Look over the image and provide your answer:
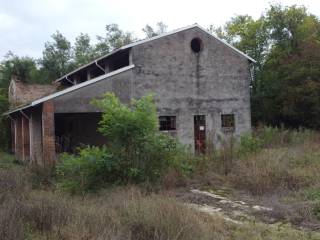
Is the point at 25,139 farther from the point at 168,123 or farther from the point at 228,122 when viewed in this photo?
the point at 228,122

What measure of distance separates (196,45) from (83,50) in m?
29.8

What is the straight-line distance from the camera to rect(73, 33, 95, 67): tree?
151 feet

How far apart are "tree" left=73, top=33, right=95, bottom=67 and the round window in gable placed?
23.1m

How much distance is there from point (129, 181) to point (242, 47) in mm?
28429

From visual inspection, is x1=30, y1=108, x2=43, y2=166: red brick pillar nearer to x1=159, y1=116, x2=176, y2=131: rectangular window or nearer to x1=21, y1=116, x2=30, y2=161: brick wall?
x1=21, y1=116, x2=30, y2=161: brick wall

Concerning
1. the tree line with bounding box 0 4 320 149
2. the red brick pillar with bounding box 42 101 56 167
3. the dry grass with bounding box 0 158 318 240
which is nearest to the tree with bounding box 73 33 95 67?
the tree line with bounding box 0 4 320 149

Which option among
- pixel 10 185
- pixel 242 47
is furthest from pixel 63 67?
pixel 10 185

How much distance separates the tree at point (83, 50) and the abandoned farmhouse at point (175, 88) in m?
19.5

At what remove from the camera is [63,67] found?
1794 inches

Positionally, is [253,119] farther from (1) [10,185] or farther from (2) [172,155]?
(1) [10,185]

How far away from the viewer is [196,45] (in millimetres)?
24438

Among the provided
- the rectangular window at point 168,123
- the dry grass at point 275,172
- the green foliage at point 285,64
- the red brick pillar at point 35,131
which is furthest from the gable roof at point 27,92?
the dry grass at point 275,172

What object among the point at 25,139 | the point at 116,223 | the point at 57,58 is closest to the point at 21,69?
the point at 57,58

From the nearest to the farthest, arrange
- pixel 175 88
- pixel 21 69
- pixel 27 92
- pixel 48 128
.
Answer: pixel 48 128
pixel 175 88
pixel 27 92
pixel 21 69
